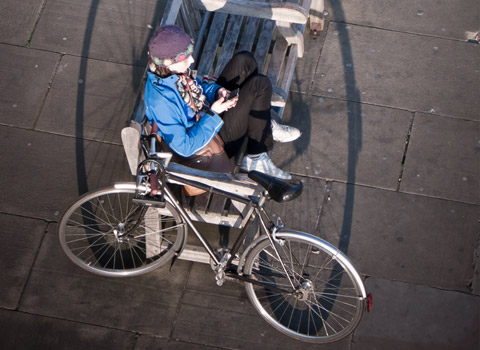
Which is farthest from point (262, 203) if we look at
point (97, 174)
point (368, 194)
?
point (97, 174)

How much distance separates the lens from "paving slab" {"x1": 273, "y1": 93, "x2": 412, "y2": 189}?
16.7 feet

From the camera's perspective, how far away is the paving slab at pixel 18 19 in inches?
229

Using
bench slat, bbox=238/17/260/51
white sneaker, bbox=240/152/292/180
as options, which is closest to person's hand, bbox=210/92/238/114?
white sneaker, bbox=240/152/292/180

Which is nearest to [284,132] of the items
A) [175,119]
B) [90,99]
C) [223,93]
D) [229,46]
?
[223,93]

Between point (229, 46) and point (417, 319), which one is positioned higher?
point (229, 46)

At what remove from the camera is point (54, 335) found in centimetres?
436

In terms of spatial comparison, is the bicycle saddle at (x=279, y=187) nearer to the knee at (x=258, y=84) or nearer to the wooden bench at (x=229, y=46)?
the wooden bench at (x=229, y=46)

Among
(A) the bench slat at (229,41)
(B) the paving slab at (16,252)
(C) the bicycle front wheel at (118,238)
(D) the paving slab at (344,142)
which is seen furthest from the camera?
(D) the paving slab at (344,142)

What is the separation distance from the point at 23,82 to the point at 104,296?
2349mm

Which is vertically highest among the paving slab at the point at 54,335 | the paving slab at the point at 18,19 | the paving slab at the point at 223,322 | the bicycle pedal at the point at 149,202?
the bicycle pedal at the point at 149,202

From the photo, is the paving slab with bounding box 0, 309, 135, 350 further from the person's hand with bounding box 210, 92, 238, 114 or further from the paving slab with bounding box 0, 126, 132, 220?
the person's hand with bounding box 210, 92, 238, 114

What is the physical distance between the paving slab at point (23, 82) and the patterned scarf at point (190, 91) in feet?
6.62

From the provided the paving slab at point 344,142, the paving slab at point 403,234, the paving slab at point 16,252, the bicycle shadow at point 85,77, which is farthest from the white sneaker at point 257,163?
the paving slab at point 16,252

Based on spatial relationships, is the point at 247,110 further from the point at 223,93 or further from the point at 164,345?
the point at 164,345
